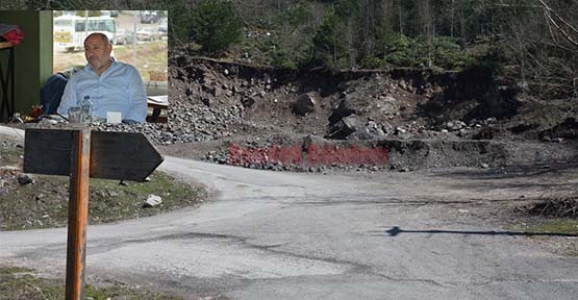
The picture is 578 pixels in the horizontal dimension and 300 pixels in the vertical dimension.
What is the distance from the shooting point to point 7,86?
21328 millimetres

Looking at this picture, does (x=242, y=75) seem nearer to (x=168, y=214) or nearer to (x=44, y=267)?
(x=168, y=214)

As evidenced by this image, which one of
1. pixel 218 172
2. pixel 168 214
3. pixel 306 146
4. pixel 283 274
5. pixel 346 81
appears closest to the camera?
pixel 283 274

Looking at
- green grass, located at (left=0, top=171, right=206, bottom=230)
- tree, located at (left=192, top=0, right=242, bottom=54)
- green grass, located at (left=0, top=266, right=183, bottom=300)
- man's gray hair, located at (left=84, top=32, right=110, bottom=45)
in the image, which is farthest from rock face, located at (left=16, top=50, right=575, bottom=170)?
green grass, located at (left=0, top=266, right=183, bottom=300)

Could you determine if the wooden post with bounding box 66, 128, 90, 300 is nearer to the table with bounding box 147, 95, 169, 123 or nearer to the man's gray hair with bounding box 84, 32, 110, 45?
the man's gray hair with bounding box 84, 32, 110, 45

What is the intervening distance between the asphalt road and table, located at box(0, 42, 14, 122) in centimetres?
555

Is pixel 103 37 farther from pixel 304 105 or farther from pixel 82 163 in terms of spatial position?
pixel 304 105

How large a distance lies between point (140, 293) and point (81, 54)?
13.9 metres

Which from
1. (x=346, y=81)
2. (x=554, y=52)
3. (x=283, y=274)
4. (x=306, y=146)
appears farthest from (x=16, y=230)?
(x=346, y=81)

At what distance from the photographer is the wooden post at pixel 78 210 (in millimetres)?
5305

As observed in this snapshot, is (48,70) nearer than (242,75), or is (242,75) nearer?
(48,70)

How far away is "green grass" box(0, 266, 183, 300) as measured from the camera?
8789 millimetres

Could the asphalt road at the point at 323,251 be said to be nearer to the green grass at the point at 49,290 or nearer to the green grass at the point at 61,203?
the green grass at the point at 49,290

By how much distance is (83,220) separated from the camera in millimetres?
5379

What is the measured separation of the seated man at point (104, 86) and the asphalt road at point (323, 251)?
345 centimetres
